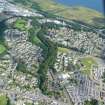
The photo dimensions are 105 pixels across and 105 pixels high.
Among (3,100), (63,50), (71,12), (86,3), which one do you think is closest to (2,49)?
(63,50)

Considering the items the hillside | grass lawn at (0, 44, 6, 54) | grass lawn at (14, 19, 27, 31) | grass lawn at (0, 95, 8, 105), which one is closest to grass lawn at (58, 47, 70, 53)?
grass lawn at (0, 44, 6, 54)

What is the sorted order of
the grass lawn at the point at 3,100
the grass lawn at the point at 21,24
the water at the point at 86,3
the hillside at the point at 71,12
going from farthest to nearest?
the water at the point at 86,3 → the hillside at the point at 71,12 → the grass lawn at the point at 21,24 → the grass lawn at the point at 3,100

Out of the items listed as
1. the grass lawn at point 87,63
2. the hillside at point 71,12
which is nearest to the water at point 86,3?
the hillside at point 71,12

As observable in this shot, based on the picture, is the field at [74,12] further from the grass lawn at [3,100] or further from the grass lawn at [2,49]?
the grass lawn at [3,100]

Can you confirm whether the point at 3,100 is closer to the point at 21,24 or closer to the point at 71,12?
the point at 21,24

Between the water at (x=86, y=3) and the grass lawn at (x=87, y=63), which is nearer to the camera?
the grass lawn at (x=87, y=63)
